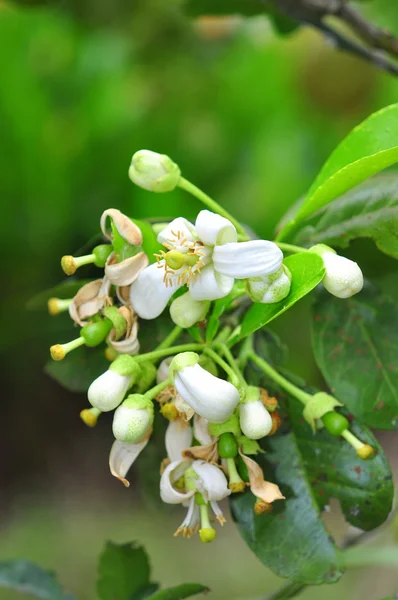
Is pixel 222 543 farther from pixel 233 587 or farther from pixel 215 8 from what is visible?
pixel 215 8

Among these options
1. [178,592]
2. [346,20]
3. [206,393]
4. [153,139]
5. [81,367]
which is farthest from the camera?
[153,139]

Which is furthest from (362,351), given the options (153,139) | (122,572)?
(153,139)

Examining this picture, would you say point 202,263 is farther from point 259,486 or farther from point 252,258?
point 259,486

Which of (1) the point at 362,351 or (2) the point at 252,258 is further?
(1) the point at 362,351

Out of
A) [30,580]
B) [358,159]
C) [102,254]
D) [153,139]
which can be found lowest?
[153,139]

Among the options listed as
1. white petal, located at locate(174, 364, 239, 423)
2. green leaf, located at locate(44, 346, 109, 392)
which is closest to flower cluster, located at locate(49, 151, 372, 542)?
white petal, located at locate(174, 364, 239, 423)

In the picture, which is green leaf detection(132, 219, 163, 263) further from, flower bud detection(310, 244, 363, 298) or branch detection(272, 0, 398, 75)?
branch detection(272, 0, 398, 75)
